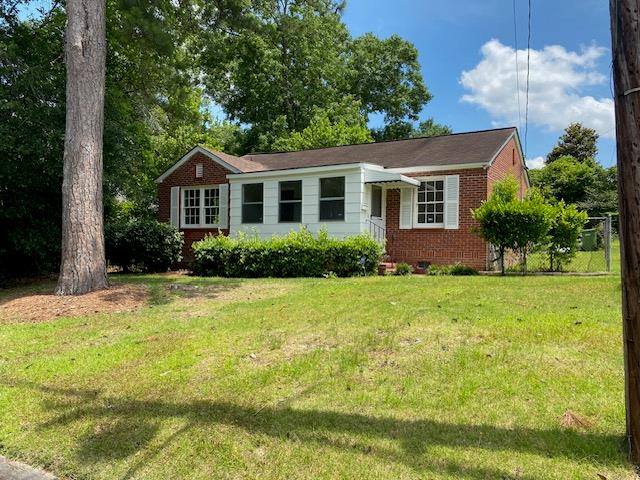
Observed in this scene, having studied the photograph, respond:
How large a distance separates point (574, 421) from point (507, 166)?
45.2 ft

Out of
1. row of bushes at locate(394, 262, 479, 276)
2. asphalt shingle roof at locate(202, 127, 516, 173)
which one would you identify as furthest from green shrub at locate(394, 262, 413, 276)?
Answer: asphalt shingle roof at locate(202, 127, 516, 173)

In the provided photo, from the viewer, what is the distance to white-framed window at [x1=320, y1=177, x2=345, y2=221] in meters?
14.4

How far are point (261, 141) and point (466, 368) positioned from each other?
2779cm

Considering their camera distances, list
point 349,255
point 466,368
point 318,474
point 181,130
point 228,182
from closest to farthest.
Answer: point 318,474 → point 466,368 → point 349,255 → point 228,182 → point 181,130

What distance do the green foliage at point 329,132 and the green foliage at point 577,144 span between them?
22.2 metres

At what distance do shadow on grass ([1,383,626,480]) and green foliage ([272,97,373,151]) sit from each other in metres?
23.2

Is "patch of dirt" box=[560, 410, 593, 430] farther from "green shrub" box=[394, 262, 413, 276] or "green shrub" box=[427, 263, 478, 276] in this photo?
"green shrub" box=[394, 262, 413, 276]

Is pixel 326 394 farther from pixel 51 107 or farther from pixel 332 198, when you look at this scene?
pixel 51 107

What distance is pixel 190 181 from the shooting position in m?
18.0

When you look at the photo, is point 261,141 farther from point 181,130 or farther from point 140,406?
point 140,406

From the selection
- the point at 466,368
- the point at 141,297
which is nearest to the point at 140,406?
the point at 466,368

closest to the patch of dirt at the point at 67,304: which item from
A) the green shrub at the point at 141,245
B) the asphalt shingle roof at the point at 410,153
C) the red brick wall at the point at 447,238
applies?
the green shrub at the point at 141,245

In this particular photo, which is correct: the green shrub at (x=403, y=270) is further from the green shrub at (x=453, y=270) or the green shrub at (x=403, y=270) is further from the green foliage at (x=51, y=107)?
the green foliage at (x=51, y=107)

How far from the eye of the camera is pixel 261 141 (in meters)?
30.5
